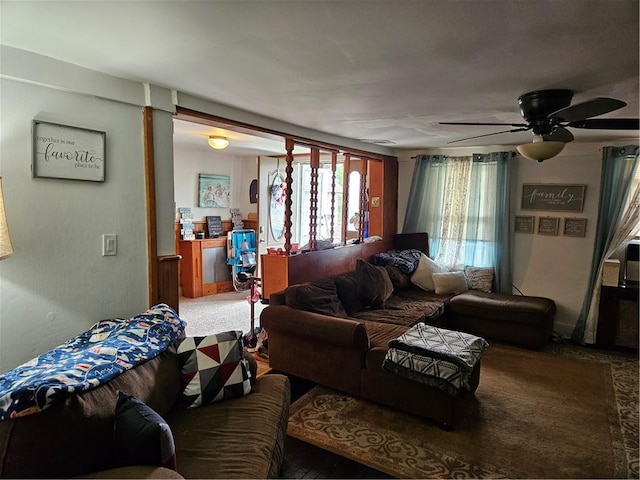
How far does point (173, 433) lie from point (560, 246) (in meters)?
4.52

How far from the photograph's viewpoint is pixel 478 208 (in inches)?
196

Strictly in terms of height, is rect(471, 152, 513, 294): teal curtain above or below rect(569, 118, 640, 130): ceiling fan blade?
below

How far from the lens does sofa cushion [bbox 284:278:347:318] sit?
3254 millimetres

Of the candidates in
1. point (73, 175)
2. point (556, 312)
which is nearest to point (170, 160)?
point (73, 175)

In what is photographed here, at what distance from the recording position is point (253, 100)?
2.72m

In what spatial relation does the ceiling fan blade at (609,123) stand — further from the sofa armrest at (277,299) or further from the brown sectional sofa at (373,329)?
the sofa armrest at (277,299)

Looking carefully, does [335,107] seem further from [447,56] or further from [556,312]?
[556,312]

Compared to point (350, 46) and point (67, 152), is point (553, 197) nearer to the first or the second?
point (350, 46)

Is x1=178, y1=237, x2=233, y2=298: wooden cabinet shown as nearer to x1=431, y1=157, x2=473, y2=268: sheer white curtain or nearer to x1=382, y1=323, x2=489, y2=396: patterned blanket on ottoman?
x1=431, y1=157, x2=473, y2=268: sheer white curtain

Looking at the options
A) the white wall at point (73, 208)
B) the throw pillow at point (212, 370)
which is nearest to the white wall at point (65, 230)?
the white wall at point (73, 208)

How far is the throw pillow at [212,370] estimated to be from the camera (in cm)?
200

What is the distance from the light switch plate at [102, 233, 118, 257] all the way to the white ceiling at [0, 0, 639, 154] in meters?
0.93

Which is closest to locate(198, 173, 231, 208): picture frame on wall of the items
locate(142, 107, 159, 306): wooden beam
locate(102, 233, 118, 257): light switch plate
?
locate(142, 107, 159, 306): wooden beam

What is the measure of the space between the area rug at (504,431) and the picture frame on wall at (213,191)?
4.12 m
